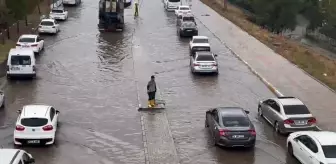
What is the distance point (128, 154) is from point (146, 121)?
435cm

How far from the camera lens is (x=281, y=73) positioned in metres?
35.8

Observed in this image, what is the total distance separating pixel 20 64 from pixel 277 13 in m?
57.8

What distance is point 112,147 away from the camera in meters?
21.9

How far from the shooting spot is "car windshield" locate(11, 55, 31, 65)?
106 feet

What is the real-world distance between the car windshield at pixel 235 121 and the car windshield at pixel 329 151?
369 centimetres

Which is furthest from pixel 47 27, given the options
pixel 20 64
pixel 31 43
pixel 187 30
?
pixel 20 64

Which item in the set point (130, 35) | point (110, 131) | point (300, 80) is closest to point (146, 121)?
point (110, 131)

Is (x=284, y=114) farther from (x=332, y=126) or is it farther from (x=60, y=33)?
(x=60, y=33)

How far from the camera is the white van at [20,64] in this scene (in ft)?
106

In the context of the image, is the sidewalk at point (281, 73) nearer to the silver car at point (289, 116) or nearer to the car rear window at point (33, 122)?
the silver car at point (289, 116)

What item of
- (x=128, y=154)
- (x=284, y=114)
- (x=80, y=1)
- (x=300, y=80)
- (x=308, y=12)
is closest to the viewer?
(x=128, y=154)

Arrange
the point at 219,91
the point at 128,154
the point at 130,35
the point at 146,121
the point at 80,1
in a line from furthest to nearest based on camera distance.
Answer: the point at 80,1 < the point at 130,35 < the point at 219,91 < the point at 146,121 < the point at 128,154

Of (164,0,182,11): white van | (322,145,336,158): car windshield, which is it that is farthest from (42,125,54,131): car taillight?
(164,0,182,11): white van

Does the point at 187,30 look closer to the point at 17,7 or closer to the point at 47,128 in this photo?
the point at 17,7
